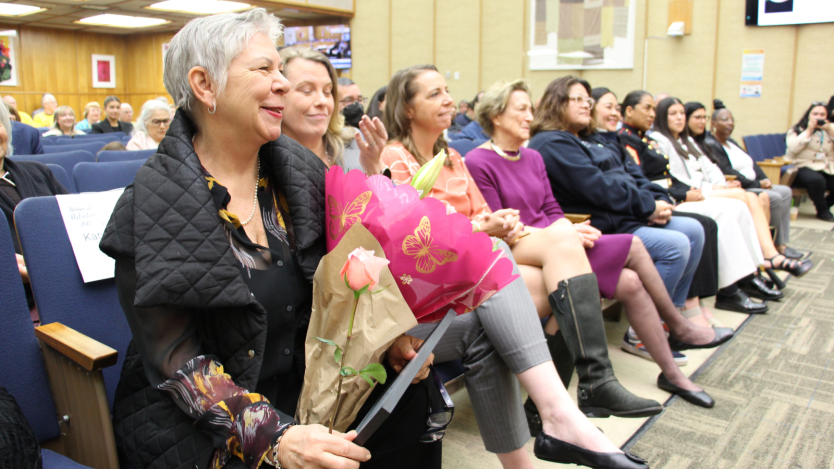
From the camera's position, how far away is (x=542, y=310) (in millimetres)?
2016

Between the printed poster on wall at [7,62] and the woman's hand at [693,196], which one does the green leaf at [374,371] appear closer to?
the woman's hand at [693,196]

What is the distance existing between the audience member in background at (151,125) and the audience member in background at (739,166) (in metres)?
4.03

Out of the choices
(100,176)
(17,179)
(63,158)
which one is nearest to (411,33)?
(63,158)

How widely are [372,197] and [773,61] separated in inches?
338

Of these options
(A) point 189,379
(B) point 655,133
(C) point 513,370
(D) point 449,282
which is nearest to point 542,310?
(C) point 513,370

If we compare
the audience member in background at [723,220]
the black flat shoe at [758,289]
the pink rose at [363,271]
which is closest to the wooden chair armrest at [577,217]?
the audience member in background at [723,220]

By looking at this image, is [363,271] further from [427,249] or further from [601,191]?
[601,191]

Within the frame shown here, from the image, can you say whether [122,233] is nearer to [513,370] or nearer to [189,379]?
[189,379]

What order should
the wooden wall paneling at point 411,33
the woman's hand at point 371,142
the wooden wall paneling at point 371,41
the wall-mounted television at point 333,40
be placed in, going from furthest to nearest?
1. the wall-mounted television at point 333,40
2. the wooden wall paneling at point 371,41
3. the wooden wall paneling at point 411,33
4. the woman's hand at point 371,142

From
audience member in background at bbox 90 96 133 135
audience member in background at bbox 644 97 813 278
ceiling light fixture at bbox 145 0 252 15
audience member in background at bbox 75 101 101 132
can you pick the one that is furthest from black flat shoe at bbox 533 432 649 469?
ceiling light fixture at bbox 145 0 252 15

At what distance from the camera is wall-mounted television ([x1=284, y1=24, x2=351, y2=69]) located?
10969 mm

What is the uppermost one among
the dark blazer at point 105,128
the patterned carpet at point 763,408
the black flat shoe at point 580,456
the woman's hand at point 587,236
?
the dark blazer at point 105,128

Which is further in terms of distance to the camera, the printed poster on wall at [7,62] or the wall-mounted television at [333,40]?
the printed poster on wall at [7,62]

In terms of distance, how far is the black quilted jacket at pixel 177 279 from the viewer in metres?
0.95
